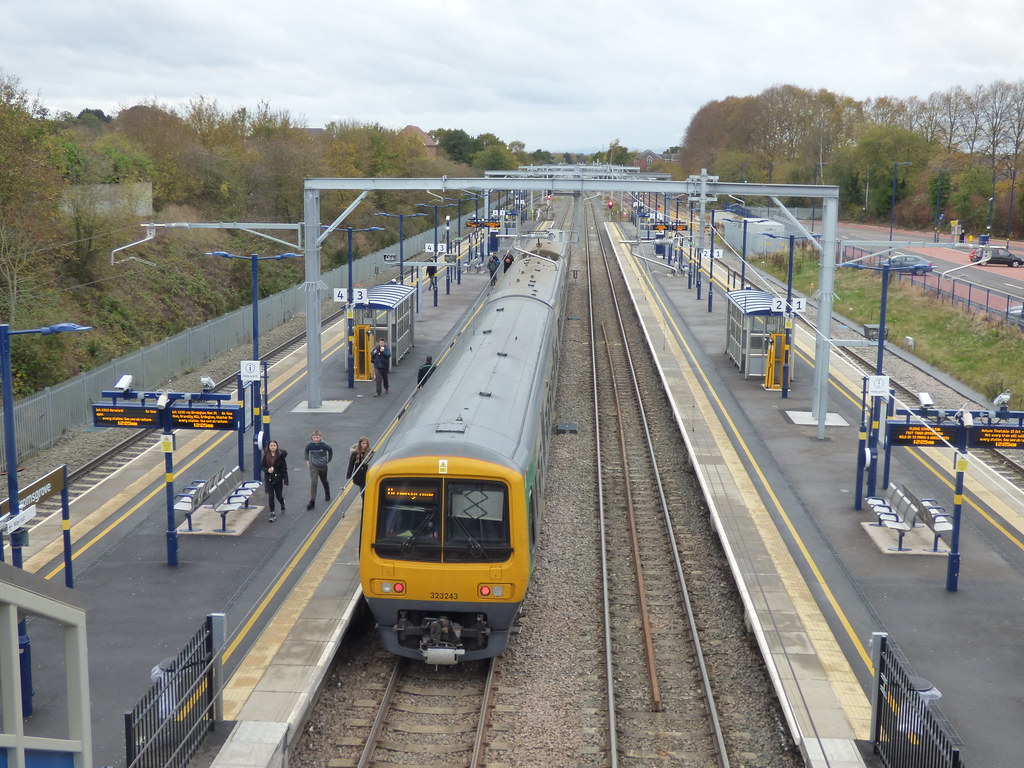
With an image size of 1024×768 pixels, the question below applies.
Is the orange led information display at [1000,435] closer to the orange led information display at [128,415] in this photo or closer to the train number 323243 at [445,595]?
the train number 323243 at [445,595]

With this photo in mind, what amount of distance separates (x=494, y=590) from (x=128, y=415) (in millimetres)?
6853

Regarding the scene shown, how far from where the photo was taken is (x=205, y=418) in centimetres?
1520

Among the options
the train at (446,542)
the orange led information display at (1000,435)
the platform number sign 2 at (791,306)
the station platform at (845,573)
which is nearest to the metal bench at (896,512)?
the station platform at (845,573)

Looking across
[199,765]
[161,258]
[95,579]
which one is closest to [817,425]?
[95,579]

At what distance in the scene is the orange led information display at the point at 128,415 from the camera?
14805 millimetres

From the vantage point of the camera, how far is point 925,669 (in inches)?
448

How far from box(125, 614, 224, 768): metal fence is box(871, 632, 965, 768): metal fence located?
6.26m

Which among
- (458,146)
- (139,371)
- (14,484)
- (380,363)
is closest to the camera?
(14,484)

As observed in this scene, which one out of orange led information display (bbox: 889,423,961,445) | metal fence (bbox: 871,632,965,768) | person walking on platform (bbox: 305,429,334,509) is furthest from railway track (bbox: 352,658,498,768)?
orange led information display (bbox: 889,423,961,445)

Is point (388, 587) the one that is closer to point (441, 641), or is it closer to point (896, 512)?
point (441, 641)

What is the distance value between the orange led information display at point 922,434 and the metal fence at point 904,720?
5.44 meters

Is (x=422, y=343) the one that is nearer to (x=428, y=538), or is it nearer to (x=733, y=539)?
(x=733, y=539)

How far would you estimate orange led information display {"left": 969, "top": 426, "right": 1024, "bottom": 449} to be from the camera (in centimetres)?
1432

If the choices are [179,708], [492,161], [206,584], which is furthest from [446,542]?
[492,161]
